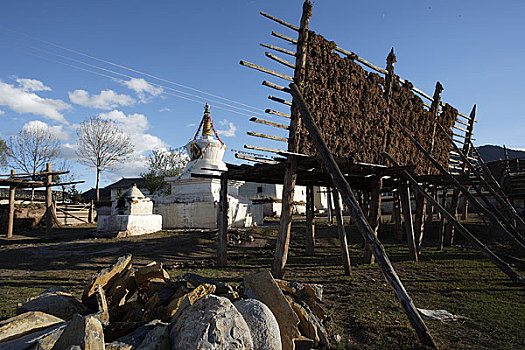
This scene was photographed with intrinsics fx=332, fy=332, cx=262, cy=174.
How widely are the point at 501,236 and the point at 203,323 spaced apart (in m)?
15.0

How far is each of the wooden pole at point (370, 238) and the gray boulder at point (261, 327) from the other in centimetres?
179

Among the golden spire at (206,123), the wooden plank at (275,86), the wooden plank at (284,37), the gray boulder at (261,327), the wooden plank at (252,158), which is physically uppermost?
the golden spire at (206,123)

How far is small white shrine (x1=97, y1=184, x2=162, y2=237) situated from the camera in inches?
603

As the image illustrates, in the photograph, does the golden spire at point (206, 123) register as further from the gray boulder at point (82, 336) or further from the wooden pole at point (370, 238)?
the gray boulder at point (82, 336)

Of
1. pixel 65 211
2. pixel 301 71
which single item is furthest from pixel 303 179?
pixel 65 211

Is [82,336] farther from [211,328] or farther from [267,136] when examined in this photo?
[267,136]

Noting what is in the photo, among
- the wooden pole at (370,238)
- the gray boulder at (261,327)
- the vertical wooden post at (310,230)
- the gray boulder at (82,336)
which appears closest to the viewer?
the gray boulder at (82,336)

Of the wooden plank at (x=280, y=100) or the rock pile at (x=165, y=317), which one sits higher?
the wooden plank at (x=280, y=100)

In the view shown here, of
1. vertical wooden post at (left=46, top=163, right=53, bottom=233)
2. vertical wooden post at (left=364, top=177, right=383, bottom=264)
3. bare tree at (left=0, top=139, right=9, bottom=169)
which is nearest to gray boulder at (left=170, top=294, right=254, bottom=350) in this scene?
vertical wooden post at (left=364, top=177, right=383, bottom=264)

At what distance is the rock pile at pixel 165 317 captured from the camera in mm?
2924

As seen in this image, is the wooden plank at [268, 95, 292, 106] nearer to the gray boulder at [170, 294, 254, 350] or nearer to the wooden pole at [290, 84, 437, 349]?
the wooden pole at [290, 84, 437, 349]

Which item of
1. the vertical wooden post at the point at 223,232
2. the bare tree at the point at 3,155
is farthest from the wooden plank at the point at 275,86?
the bare tree at the point at 3,155

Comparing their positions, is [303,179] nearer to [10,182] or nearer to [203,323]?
[203,323]

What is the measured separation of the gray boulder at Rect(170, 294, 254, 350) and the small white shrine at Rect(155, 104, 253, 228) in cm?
1438
